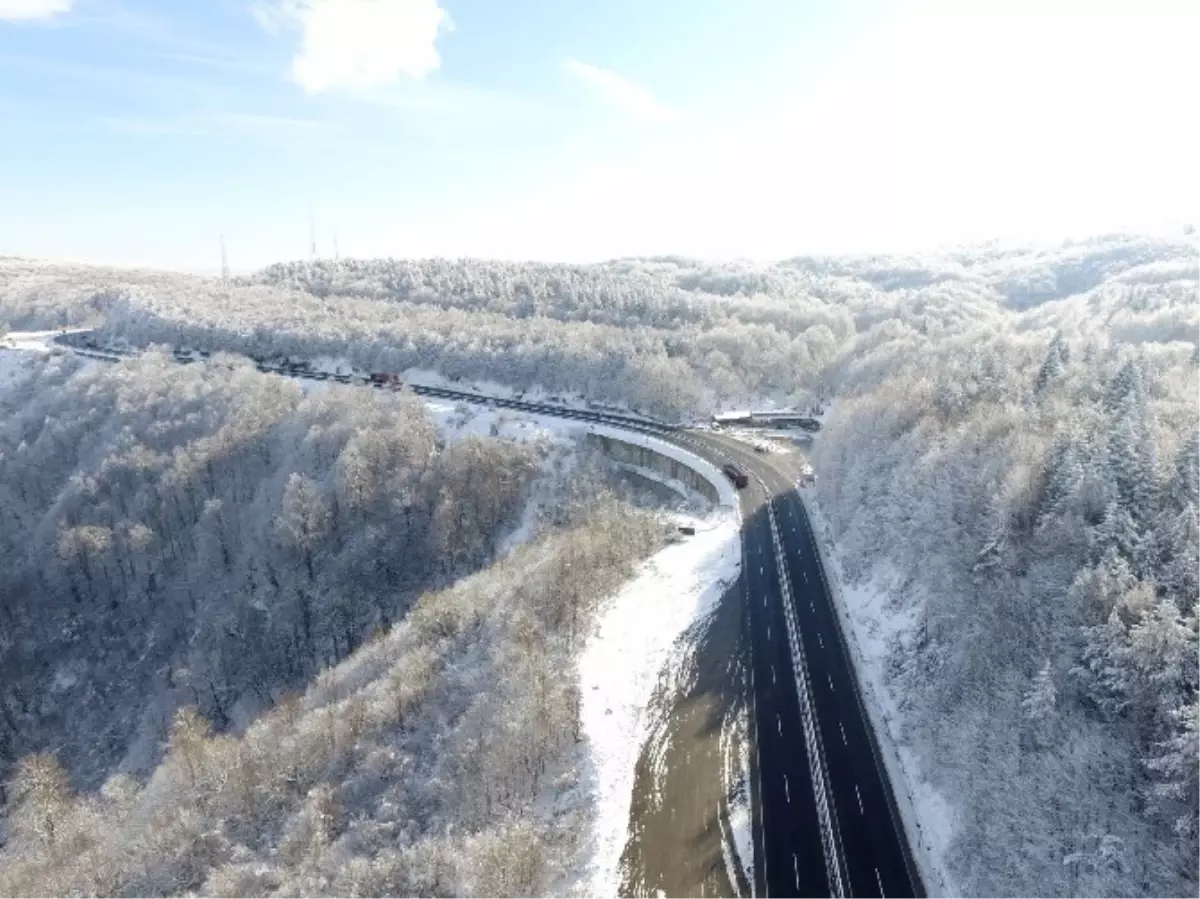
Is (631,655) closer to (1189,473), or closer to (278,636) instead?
(1189,473)

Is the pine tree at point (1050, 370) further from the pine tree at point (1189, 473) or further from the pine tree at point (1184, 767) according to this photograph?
the pine tree at point (1184, 767)

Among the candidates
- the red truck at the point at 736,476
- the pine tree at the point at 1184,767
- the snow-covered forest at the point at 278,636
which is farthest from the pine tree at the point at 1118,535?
the red truck at the point at 736,476

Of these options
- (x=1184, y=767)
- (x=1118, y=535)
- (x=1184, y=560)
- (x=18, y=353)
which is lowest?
(x=1184, y=767)

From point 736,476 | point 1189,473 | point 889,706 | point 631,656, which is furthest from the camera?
point 736,476

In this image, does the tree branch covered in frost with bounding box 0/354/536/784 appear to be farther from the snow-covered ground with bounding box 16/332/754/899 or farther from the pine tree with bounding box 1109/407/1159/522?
the pine tree with bounding box 1109/407/1159/522

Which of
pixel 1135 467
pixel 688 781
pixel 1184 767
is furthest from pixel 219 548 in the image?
pixel 1184 767
